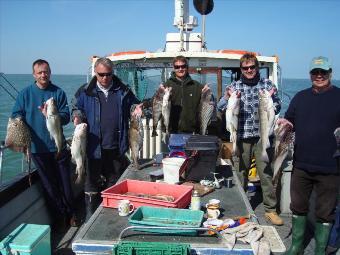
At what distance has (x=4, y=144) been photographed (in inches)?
189

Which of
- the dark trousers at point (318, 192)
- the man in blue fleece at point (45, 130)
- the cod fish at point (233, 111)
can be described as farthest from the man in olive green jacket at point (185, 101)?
the dark trousers at point (318, 192)

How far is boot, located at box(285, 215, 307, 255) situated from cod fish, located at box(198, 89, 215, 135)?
167cm

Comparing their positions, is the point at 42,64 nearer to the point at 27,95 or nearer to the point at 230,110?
the point at 27,95

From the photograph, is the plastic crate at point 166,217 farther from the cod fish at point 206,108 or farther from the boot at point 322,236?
the cod fish at point 206,108

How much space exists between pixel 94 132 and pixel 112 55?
3209 millimetres

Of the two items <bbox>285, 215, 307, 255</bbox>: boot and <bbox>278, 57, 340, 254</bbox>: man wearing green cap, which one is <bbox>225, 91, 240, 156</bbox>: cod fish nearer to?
<bbox>278, 57, 340, 254</bbox>: man wearing green cap

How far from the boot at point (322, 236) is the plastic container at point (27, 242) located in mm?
3030

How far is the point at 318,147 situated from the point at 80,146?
2813 millimetres

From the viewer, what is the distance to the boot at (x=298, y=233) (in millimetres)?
4352

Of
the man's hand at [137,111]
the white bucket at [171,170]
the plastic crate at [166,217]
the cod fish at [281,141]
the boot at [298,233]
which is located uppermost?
the man's hand at [137,111]

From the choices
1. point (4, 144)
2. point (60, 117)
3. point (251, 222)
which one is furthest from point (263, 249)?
point (4, 144)

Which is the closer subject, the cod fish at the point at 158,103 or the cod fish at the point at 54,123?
the cod fish at the point at 54,123

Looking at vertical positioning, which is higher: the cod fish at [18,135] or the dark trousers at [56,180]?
the cod fish at [18,135]

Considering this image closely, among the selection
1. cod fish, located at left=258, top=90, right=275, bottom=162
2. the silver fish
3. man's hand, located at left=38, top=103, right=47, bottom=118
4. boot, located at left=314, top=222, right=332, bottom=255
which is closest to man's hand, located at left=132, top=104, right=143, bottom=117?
the silver fish
